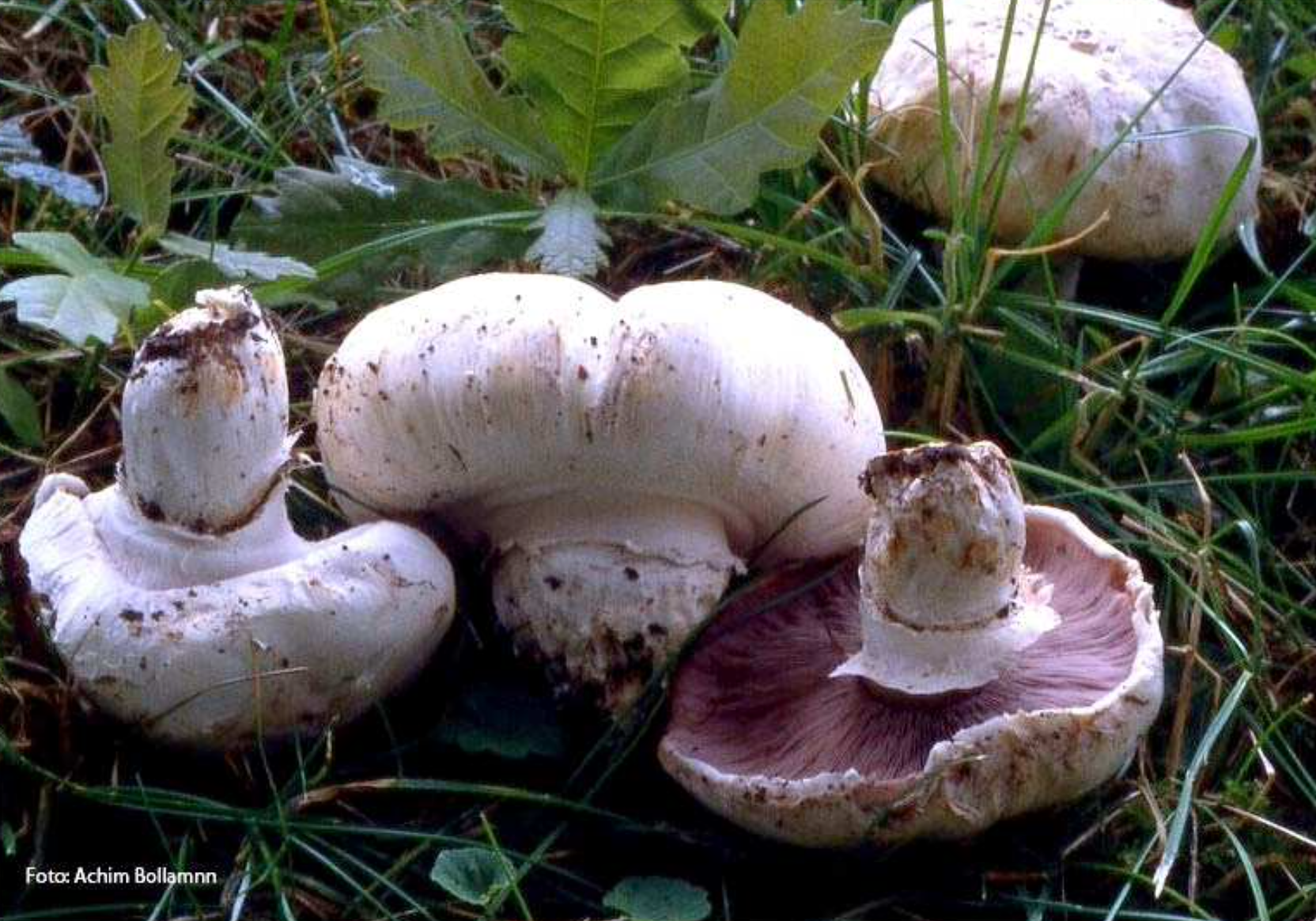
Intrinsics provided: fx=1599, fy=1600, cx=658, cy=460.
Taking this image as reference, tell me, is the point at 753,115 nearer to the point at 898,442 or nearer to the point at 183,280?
the point at 898,442

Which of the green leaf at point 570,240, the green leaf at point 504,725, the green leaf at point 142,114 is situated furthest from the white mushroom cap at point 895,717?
the green leaf at point 142,114

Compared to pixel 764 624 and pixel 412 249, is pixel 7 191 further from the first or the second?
pixel 764 624

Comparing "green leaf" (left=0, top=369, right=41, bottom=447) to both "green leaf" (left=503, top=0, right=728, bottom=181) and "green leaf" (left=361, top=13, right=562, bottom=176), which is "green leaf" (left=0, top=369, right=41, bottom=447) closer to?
"green leaf" (left=361, top=13, right=562, bottom=176)

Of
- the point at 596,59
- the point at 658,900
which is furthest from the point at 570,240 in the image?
the point at 658,900

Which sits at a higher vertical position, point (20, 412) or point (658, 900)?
point (20, 412)

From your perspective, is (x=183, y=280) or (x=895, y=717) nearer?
(x=895, y=717)

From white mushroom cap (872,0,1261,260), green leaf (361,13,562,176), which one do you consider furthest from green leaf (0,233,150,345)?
white mushroom cap (872,0,1261,260)

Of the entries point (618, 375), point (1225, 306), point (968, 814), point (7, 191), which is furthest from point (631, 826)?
point (7, 191)
